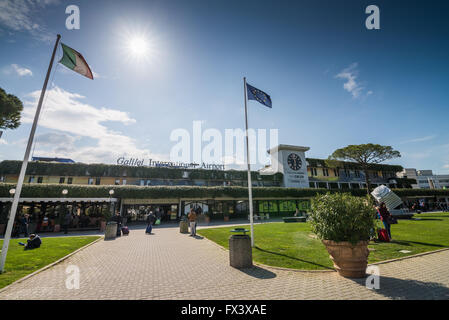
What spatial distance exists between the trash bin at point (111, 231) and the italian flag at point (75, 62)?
9.60m

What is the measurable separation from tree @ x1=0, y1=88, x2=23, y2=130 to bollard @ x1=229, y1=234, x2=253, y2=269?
2547 cm

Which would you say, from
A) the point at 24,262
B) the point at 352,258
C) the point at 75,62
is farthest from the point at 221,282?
the point at 75,62

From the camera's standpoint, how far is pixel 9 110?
19312 mm

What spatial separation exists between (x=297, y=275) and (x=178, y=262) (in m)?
4.10

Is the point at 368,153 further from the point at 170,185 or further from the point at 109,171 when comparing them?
the point at 109,171

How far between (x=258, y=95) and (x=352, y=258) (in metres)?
8.44

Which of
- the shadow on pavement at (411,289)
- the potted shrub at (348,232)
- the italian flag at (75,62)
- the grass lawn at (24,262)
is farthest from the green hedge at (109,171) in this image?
the shadow on pavement at (411,289)

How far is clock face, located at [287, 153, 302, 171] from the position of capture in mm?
43725

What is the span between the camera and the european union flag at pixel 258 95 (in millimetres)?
10578

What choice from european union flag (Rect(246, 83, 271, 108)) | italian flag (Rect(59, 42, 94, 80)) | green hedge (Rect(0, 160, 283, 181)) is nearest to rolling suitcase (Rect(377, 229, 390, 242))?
european union flag (Rect(246, 83, 271, 108))

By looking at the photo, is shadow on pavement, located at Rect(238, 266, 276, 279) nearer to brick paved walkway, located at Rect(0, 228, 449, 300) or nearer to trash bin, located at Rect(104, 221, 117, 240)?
brick paved walkway, located at Rect(0, 228, 449, 300)

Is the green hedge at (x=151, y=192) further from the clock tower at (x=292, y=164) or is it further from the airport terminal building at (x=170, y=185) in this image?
the clock tower at (x=292, y=164)
